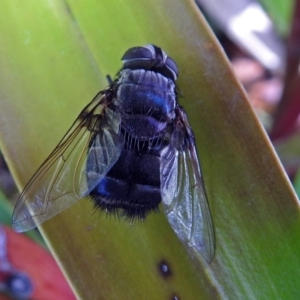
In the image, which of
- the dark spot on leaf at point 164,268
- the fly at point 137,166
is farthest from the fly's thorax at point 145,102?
the dark spot on leaf at point 164,268

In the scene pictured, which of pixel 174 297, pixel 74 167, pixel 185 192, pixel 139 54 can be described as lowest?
pixel 174 297

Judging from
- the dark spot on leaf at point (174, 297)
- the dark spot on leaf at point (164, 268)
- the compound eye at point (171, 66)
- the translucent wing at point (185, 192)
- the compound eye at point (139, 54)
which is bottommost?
the dark spot on leaf at point (174, 297)

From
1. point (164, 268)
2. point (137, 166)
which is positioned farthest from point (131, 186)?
point (164, 268)

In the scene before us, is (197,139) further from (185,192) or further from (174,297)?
(174,297)

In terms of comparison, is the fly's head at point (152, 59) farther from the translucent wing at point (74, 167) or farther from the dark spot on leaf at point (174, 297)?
the dark spot on leaf at point (174, 297)

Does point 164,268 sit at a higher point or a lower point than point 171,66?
lower

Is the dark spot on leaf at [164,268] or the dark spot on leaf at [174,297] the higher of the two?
the dark spot on leaf at [164,268]

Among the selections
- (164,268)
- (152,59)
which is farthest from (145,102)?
(164,268)
